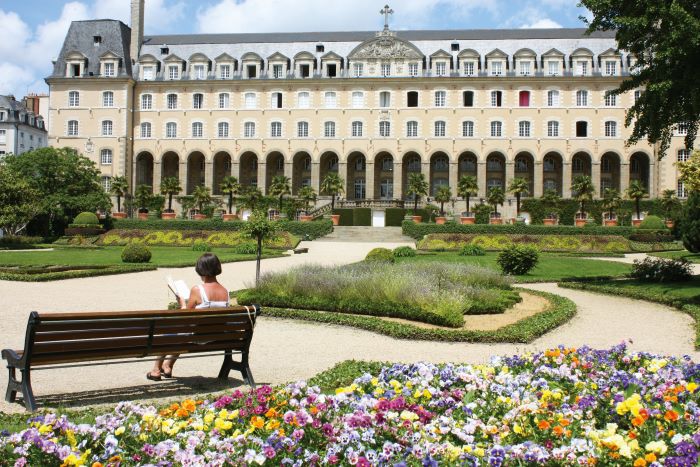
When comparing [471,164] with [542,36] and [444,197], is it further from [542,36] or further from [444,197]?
[542,36]

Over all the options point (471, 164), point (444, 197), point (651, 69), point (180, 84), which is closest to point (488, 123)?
point (471, 164)

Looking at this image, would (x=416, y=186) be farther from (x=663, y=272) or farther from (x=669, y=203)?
(x=663, y=272)

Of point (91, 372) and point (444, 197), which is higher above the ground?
point (444, 197)

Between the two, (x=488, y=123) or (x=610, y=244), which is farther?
(x=488, y=123)

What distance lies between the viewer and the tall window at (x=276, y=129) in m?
55.6

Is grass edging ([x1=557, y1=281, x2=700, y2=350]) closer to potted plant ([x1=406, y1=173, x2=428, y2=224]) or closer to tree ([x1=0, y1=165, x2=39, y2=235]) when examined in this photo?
tree ([x1=0, y1=165, x2=39, y2=235])

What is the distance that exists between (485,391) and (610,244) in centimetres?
3272

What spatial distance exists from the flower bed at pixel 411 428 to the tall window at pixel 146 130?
54.6 m

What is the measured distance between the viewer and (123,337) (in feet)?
21.0

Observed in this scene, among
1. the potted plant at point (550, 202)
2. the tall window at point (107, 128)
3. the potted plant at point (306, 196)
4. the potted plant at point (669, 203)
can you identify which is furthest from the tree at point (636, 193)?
the tall window at point (107, 128)

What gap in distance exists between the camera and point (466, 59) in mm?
54188

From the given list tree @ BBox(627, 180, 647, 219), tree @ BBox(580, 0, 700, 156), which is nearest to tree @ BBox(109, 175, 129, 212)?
tree @ BBox(627, 180, 647, 219)

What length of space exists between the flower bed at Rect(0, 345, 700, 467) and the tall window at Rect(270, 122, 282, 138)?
5119 centimetres

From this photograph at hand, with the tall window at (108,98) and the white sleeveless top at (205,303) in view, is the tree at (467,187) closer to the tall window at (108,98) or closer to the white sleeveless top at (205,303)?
the tall window at (108,98)
